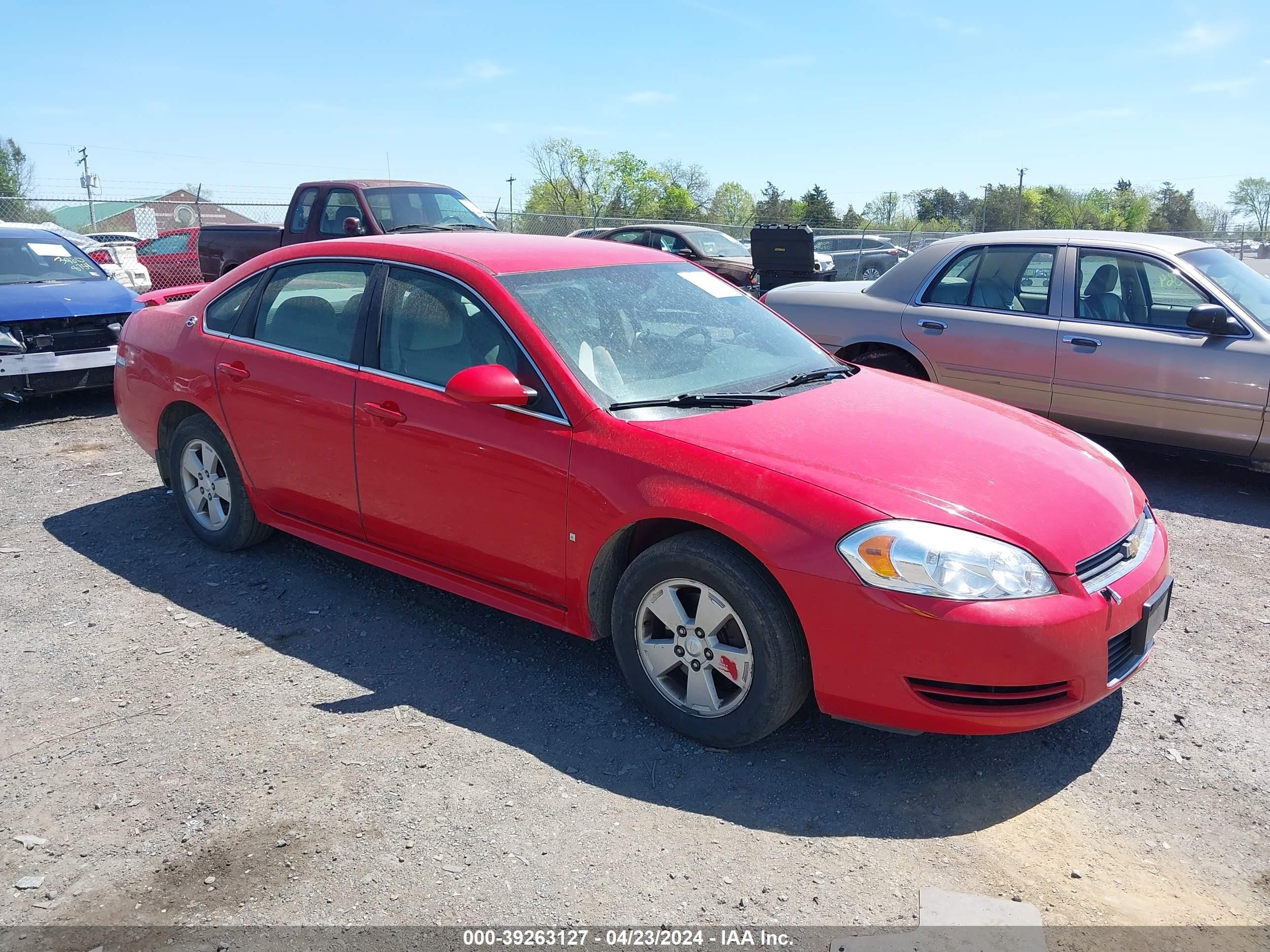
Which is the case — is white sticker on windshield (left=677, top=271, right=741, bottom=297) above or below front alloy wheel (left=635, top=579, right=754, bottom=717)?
above

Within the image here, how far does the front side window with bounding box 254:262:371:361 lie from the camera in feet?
14.4

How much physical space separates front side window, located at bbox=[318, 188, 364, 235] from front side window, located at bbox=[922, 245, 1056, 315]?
7.27 m

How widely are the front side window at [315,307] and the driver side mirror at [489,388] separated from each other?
0.92 metres

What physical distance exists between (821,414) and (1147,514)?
130cm

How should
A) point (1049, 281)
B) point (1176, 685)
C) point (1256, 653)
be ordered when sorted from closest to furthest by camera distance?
point (1176, 685)
point (1256, 653)
point (1049, 281)

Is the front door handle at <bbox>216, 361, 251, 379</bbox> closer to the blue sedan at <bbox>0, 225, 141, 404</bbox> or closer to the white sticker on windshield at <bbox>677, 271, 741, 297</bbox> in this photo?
the white sticker on windshield at <bbox>677, 271, 741, 297</bbox>

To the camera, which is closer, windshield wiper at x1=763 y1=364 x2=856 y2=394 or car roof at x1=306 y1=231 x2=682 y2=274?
windshield wiper at x1=763 y1=364 x2=856 y2=394

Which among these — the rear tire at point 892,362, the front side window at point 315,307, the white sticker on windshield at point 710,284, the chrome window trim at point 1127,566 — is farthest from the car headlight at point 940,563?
the rear tire at point 892,362

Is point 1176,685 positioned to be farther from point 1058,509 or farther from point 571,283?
point 571,283

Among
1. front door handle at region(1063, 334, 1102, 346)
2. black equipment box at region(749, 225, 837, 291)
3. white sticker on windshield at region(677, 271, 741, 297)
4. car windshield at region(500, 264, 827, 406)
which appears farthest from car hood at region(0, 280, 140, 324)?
black equipment box at region(749, 225, 837, 291)

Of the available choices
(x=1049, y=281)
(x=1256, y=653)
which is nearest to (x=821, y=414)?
(x=1256, y=653)

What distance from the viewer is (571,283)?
4.13 metres

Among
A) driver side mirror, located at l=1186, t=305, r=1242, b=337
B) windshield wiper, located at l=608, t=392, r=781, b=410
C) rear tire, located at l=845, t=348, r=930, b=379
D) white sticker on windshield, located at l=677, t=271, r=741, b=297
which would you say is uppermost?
white sticker on windshield, located at l=677, t=271, r=741, b=297

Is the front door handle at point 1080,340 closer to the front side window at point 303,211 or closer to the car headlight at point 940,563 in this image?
the car headlight at point 940,563
